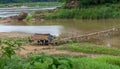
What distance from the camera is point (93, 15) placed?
4519 centimetres

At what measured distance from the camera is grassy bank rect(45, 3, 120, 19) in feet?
147

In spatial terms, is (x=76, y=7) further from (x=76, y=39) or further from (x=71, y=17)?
(x=76, y=39)

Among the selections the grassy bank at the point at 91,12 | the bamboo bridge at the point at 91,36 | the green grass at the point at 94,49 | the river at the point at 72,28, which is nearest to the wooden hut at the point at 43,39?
the bamboo bridge at the point at 91,36

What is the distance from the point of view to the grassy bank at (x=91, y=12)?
44.8 meters

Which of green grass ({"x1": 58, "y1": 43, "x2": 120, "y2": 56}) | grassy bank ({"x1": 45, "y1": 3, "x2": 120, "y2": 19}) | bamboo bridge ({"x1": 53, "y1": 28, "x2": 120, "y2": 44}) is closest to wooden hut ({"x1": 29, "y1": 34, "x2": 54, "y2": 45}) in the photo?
bamboo bridge ({"x1": 53, "y1": 28, "x2": 120, "y2": 44})

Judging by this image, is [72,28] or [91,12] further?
[91,12]

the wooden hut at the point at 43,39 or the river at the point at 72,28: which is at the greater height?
the wooden hut at the point at 43,39

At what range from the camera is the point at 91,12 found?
46.0 m

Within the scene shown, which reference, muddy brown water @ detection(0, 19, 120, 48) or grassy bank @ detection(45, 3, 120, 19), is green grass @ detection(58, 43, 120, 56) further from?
grassy bank @ detection(45, 3, 120, 19)

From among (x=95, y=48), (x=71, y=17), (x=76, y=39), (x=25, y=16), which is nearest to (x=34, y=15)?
(x=25, y=16)

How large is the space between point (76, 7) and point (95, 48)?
30776 millimetres

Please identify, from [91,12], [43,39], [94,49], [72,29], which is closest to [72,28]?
[72,29]

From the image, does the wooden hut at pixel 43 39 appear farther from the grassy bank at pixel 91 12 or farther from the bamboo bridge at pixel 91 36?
the grassy bank at pixel 91 12

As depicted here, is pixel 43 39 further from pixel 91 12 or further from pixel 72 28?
pixel 91 12
